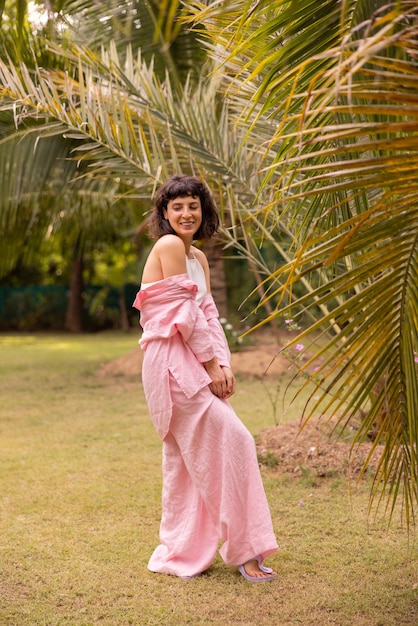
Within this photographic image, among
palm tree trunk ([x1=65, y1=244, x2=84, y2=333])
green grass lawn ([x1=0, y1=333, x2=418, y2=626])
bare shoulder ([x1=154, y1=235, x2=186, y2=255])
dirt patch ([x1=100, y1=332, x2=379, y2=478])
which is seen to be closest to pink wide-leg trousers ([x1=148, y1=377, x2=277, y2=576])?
green grass lawn ([x1=0, y1=333, x2=418, y2=626])

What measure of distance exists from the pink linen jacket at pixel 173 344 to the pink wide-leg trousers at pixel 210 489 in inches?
2.2

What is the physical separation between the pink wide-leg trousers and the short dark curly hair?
2.60 ft

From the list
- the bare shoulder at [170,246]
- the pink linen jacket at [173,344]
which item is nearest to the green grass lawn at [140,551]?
the pink linen jacket at [173,344]

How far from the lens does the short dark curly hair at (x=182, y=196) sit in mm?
3824

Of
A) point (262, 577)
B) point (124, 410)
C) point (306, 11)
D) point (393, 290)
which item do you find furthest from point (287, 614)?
point (124, 410)

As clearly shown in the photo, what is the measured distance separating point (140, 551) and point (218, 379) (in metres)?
1.07

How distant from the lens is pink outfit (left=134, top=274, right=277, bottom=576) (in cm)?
357

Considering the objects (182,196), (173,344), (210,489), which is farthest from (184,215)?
(210,489)

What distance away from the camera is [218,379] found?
3680 millimetres

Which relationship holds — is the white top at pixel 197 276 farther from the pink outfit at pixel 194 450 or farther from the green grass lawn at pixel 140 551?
the green grass lawn at pixel 140 551

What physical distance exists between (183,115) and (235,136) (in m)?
0.43

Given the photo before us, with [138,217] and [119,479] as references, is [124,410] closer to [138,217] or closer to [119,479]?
[119,479]

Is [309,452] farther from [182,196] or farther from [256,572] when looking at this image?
[182,196]

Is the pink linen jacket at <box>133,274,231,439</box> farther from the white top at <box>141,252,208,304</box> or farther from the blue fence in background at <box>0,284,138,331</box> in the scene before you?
the blue fence in background at <box>0,284,138,331</box>
